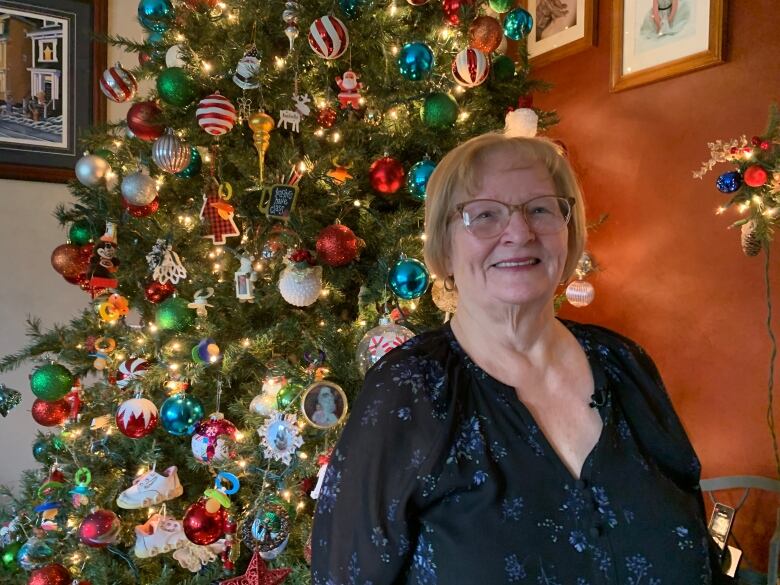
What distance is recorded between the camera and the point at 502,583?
741mm

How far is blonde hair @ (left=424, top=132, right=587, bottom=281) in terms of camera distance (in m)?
0.94

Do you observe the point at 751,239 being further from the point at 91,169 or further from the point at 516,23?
the point at 91,169

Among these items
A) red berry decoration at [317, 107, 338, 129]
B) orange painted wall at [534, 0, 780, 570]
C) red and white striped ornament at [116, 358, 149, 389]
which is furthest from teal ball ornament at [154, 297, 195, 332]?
orange painted wall at [534, 0, 780, 570]

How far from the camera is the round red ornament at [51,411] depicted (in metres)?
1.50

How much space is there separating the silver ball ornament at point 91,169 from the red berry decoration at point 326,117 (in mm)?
565

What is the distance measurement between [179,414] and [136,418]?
3.7 inches

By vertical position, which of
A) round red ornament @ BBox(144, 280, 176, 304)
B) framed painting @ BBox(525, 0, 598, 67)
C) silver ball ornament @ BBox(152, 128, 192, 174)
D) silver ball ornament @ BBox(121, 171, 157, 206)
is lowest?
round red ornament @ BBox(144, 280, 176, 304)

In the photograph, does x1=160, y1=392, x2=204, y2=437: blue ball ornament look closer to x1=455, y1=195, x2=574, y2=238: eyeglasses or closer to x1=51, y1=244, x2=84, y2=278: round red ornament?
x1=51, y1=244, x2=84, y2=278: round red ornament

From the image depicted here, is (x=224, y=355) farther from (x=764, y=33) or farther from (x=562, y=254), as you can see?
(x=764, y=33)

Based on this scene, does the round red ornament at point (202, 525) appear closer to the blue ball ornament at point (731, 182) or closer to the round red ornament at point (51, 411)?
the round red ornament at point (51, 411)

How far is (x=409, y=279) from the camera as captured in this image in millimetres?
1259

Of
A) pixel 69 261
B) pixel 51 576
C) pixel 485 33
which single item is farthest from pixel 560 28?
pixel 51 576

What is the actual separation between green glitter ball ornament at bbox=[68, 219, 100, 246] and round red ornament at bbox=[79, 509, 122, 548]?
70 centimetres

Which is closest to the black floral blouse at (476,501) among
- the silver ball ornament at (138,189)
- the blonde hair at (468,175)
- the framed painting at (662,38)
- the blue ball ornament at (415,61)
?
the blonde hair at (468,175)
